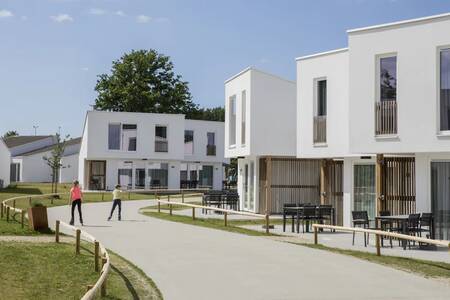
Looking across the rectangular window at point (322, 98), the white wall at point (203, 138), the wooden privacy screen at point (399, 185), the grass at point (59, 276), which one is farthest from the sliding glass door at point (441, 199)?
the white wall at point (203, 138)

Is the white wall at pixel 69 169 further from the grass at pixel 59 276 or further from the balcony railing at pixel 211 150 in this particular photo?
the grass at pixel 59 276

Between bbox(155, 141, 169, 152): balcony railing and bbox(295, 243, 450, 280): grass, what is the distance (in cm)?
4088

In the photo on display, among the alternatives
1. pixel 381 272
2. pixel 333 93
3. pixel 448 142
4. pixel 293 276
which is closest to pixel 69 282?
pixel 293 276

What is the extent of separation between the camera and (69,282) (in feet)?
37.8

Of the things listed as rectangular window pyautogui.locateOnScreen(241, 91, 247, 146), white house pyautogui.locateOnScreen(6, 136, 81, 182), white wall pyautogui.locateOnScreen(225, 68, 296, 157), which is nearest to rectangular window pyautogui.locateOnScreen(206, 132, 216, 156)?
white house pyautogui.locateOnScreen(6, 136, 81, 182)

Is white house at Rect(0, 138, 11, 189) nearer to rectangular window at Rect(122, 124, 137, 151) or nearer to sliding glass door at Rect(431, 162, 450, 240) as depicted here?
rectangular window at Rect(122, 124, 137, 151)

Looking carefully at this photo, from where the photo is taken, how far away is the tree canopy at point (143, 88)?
7506 centimetres

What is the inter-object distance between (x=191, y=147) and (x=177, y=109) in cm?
1892

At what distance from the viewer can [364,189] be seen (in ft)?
75.9

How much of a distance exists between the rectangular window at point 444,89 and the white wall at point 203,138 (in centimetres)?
4191

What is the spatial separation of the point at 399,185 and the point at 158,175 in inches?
1473

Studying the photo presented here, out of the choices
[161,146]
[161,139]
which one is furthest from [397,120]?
[161,139]

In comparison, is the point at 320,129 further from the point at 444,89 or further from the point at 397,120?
the point at 444,89

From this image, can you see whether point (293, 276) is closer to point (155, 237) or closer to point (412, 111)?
point (155, 237)
